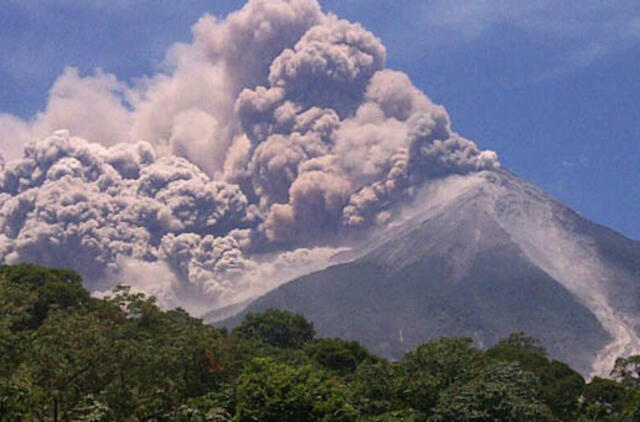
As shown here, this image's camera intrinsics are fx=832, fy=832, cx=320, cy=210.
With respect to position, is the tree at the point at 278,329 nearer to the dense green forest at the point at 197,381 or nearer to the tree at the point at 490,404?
the dense green forest at the point at 197,381

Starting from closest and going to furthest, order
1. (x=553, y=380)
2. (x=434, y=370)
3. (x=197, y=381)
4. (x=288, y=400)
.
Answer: (x=288, y=400)
(x=197, y=381)
(x=434, y=370)
(x=553, y=380)

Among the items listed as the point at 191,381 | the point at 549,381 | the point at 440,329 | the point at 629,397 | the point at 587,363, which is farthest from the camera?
the point at 440,329

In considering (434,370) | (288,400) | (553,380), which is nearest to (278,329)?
(553,380)

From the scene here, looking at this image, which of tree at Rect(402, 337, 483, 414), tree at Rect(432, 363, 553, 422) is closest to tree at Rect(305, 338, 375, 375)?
tree at Rect(402, 337, 483, 414)

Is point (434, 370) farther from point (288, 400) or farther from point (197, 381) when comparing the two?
point (288, 400)

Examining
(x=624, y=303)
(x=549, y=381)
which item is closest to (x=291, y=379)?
(x=549, y=381)

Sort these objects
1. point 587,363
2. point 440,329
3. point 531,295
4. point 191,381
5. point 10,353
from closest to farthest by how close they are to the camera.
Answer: point 10,353 < point 191,381 < point 587,363 < point 440,329 < point 531,295

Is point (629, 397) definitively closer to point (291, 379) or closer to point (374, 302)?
point (291, 379)

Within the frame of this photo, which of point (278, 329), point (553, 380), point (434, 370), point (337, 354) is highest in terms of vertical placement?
point (278, 329)

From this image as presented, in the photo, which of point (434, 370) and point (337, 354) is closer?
point (434, 370)
